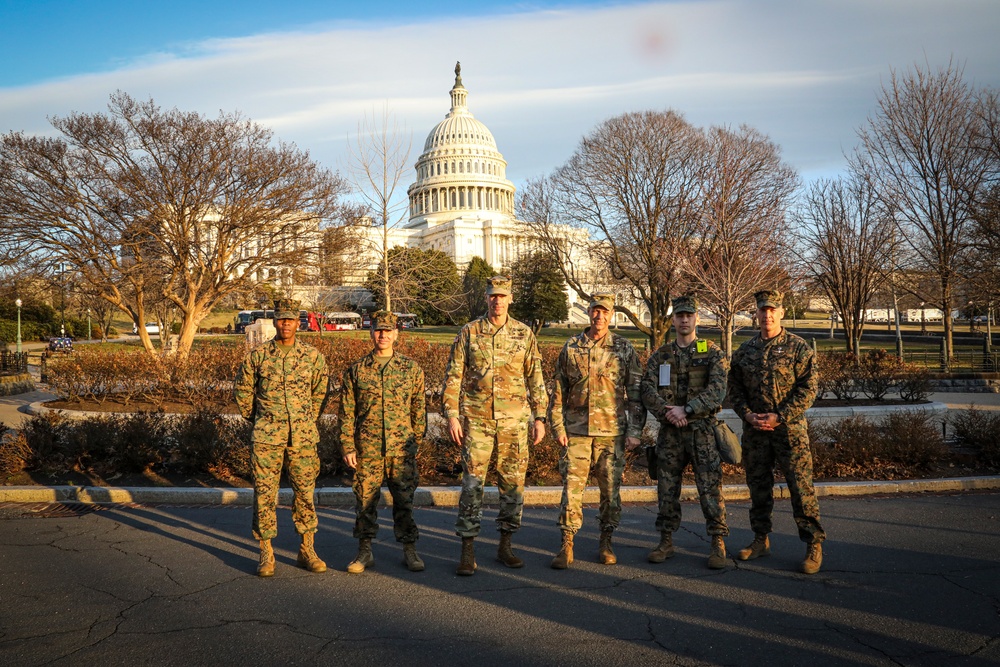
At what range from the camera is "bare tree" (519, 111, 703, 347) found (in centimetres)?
3300

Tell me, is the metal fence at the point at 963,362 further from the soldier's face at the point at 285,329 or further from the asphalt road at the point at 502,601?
the soldier's face at the point at 285,329

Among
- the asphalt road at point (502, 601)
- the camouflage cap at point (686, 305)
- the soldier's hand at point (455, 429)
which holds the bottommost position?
the asphalt road at point (502, 601)

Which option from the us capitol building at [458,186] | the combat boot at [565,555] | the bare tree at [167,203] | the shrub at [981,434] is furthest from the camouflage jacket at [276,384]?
the us capitol building at [458,186]

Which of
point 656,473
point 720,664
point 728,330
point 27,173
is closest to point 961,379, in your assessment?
point 728,330

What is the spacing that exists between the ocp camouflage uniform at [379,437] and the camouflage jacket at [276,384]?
32cm

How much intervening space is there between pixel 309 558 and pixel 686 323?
137 inches

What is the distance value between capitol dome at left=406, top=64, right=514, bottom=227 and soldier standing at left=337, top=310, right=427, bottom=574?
9558 centimetres

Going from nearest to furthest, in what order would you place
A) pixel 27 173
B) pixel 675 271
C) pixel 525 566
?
pixel 525 566
pixel 27 173
pixel 675 271

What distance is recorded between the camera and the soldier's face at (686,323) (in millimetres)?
5934

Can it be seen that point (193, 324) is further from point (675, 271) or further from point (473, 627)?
point (473, 627)

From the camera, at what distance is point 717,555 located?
5.72 m

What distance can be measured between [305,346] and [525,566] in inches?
98.4

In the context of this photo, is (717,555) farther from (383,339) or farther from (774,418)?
(383,339)

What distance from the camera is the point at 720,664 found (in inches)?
157
